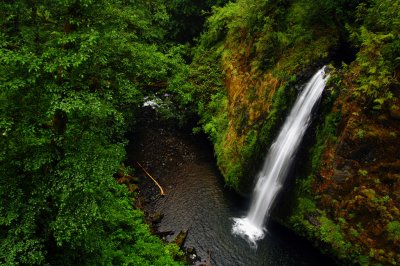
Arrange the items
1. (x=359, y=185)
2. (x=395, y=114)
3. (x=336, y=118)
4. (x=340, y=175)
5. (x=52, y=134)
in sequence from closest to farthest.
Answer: (x=52, y=134) < (x=395, y=114) < (x=359, y=185) < (x=340, y=175) < (x=336, y=118)

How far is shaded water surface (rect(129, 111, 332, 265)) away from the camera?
36.1 feet

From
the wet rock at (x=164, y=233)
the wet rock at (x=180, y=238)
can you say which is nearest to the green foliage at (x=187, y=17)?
the wet rock at (x=164, y=233)

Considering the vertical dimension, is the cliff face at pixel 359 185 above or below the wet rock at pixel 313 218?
above

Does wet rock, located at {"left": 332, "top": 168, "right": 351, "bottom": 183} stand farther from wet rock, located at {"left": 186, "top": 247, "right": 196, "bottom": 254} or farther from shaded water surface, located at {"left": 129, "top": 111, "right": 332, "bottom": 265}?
wet rock, located at {"left": 186, "top": 247, "right": 196, "bottom": 254}

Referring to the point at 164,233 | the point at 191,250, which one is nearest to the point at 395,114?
the point at 191,250

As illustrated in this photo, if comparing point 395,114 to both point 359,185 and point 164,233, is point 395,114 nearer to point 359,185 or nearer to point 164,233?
point 359,185

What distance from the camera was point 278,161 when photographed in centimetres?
1191

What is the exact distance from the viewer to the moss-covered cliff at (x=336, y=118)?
930 centimetres

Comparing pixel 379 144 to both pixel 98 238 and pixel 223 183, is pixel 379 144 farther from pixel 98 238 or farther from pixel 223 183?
pixel 98 238

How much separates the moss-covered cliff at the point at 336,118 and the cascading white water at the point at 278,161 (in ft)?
1.35

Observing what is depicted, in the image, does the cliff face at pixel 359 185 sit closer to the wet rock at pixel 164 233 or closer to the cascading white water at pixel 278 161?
the cascading white water at pixel 278 161

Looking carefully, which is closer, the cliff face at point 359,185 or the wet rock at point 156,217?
the cliff face at point 359,185

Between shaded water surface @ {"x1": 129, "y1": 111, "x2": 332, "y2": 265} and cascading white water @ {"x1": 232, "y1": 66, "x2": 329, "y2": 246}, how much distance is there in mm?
370

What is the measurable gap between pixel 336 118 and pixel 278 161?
2.56m
